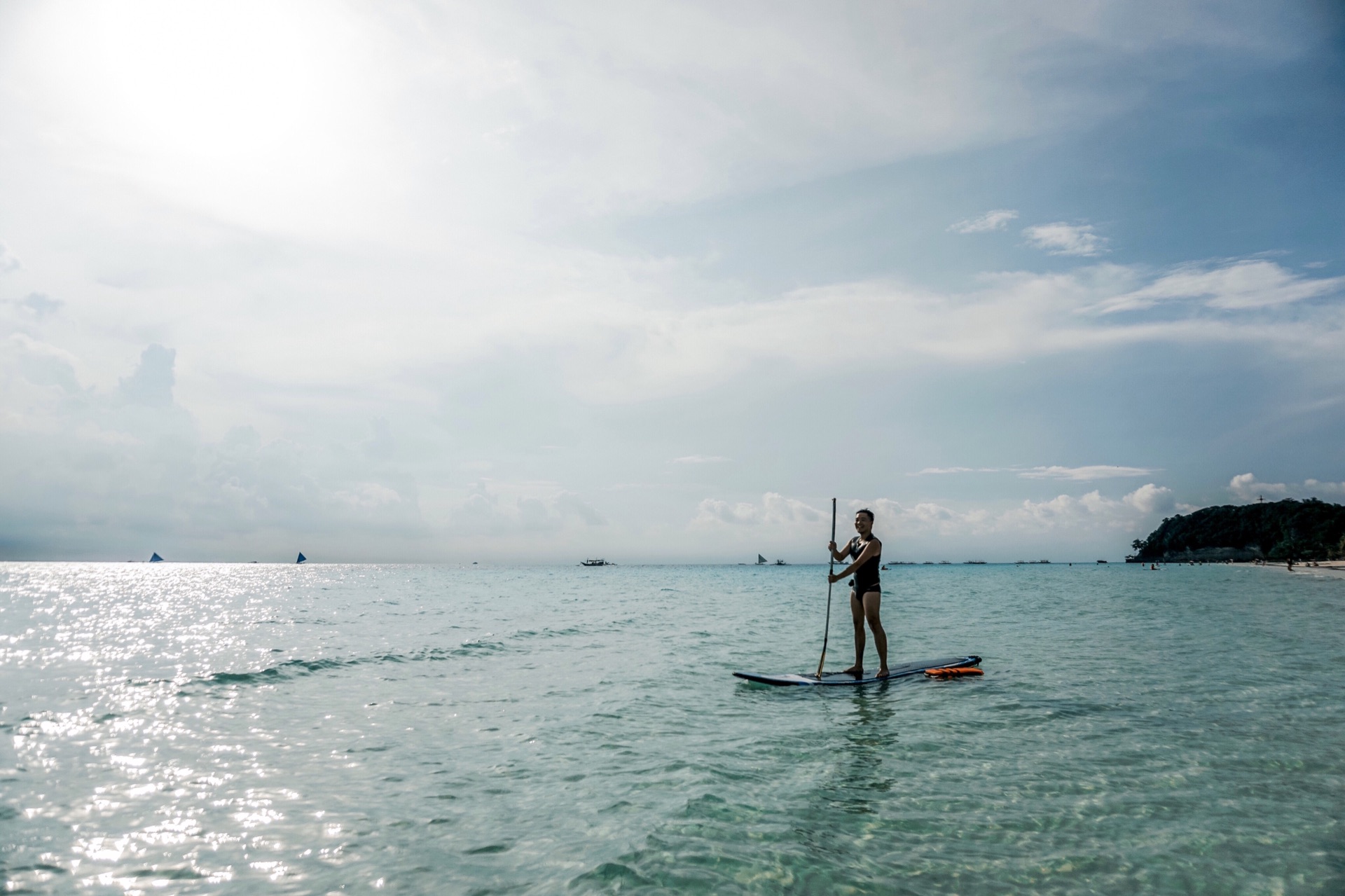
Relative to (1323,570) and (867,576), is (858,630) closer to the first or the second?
(867,576)

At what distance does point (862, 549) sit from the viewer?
50.2 ft

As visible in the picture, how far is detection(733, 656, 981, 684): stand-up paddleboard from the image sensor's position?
1463 centimetres

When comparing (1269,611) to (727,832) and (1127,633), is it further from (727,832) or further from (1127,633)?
(727,832)

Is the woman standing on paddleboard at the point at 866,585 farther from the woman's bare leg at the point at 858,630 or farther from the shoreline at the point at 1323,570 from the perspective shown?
the shoreline at the point at 1323,570

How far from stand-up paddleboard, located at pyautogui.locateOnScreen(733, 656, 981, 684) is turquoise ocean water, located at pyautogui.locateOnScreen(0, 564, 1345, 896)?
0.96ft

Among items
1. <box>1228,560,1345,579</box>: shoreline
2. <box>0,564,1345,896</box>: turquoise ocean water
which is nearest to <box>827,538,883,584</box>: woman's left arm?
<box>0,564,1345,896</box>: turquoise ocean water

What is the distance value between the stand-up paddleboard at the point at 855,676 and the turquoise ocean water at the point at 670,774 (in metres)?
0.29

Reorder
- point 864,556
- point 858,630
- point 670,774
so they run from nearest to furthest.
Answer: point 670,774 < point 864,556 < point 858,630

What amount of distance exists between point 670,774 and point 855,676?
7.73m

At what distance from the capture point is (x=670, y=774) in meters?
8.76

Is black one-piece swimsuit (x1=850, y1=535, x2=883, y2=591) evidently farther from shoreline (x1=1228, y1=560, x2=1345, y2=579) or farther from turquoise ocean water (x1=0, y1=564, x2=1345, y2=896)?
shoreline (x1=1228, y1=560, x2=1345, y2=579)

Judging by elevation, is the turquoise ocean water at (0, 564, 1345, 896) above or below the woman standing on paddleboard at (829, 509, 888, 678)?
below

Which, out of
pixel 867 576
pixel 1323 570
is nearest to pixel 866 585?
pixel 867 576

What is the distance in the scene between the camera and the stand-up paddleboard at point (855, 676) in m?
14.6
